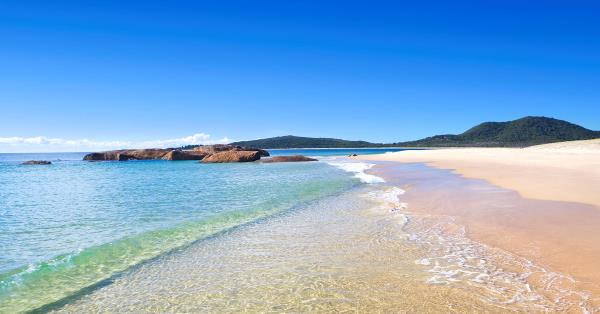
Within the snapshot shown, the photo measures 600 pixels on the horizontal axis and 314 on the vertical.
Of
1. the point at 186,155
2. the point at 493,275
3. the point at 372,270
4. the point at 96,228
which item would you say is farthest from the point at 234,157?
the point at 493,275

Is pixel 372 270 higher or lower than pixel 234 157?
lower

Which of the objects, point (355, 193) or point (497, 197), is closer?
point (497, 197)

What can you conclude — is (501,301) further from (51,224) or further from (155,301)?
(51,224)

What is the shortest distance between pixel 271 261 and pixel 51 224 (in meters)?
7.47

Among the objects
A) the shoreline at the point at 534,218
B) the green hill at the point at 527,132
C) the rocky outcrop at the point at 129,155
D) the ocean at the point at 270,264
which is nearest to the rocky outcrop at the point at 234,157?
the rocky outcrop at the point at 129,155

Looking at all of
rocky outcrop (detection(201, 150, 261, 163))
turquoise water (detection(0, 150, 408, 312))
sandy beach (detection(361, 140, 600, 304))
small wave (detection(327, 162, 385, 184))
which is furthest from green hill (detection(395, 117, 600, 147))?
turquoise water (detection(0, 150, 408, 312))

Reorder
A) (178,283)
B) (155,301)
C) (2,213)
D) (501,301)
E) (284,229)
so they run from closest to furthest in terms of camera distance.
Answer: (501,301) < (155,301) < (178,283) < (284,229) < (2,213)

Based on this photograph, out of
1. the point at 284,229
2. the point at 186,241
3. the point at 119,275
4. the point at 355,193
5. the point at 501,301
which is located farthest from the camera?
the point at 355,193

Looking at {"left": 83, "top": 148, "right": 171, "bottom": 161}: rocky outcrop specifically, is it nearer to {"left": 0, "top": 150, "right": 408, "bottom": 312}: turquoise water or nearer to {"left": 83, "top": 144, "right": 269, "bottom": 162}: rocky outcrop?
{"left": 83, "top": 144, "right": 269, "bottom": 162}: rocky outcrop

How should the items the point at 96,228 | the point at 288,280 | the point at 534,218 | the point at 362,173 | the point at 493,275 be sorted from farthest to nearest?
the point at 362,173
the point at 96,228
the point at 534,218
the point at 288,280
the point at 493,275

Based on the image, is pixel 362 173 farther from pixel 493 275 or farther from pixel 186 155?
pixel 186 155

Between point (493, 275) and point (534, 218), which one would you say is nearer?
point (493, 275)

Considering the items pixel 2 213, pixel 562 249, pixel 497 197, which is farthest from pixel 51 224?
pixel 497 197

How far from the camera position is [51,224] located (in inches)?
432
